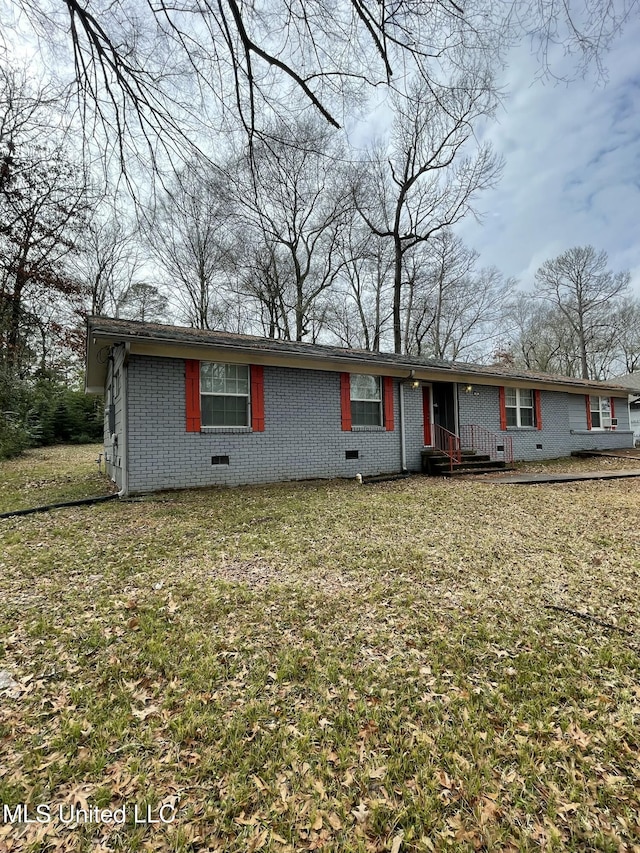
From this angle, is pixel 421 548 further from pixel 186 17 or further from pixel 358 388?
pixel 358 388

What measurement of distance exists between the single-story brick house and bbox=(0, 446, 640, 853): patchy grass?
10.5 ft

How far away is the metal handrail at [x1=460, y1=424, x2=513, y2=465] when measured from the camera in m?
11.3

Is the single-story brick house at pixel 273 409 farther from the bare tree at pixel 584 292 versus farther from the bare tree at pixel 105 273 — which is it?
the bare tree at pixel 584 292

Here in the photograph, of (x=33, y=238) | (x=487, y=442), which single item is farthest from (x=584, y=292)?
(x=33, y=238)

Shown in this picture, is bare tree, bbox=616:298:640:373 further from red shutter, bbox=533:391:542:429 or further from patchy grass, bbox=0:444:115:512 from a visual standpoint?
patchy grass, bbox=0:444:115:512

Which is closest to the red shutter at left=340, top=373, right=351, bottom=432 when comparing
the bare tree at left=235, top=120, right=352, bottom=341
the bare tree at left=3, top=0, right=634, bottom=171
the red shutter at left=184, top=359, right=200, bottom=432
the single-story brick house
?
the single-story brick house

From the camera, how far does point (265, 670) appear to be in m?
2.32

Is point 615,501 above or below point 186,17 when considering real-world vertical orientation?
below

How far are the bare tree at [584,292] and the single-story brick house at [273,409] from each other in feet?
63.1

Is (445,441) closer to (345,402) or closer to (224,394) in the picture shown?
(345,402)

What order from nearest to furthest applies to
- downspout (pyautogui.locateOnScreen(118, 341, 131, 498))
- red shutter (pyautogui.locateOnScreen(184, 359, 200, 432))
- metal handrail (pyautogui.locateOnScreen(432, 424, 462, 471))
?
downspout (pyautogui.locateOnScreen(118, 341, 131, 498)) → red shutter (pyautogui.locateOnScreen(184, 359, 200, 432)) → metal handrail (pyautogui.locateOnScreen(432, 424, 462, 471))

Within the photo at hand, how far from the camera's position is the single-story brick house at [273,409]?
7137 mm

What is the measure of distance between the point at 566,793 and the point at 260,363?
24.5 feet

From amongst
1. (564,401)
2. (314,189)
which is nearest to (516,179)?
(564,401)
